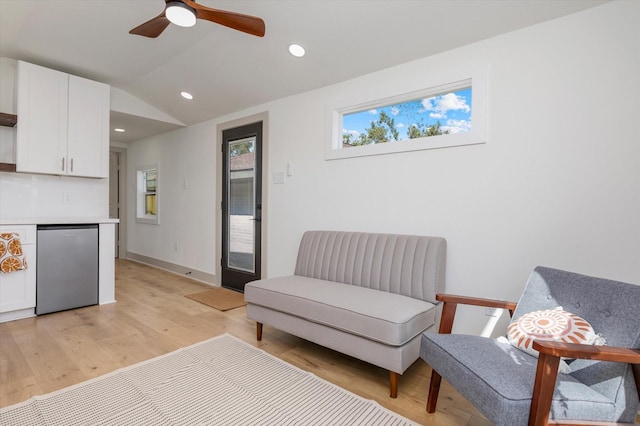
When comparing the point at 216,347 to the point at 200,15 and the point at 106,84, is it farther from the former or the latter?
the point at 106,84

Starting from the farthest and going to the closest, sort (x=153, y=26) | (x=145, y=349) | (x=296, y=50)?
(x=296, y=50)
(x=145, y=349)
(x=153, y=26)

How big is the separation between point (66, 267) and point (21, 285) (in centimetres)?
37

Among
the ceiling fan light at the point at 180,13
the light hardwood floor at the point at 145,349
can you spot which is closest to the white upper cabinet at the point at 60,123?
the light hardwood floor at the point at 145,349

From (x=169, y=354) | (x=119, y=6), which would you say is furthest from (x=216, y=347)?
(x=119, y=6)

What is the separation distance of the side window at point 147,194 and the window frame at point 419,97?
4.06 metres

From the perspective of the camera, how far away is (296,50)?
2852 mm

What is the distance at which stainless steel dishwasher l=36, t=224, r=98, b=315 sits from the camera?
10.5 ft

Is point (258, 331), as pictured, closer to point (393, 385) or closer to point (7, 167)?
point (393, 385)

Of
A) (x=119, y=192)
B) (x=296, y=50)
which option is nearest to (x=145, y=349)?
(x=296, y=50)

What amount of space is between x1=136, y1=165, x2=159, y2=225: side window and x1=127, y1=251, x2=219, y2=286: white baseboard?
72 cm

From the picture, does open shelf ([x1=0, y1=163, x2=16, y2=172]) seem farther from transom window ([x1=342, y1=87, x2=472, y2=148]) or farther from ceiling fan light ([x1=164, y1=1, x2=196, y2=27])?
transom window ([x1=342, y1=87, x2=472, y2=148])

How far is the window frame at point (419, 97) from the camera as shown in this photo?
7.59 feet

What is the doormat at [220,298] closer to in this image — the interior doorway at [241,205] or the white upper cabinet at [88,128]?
the interior doorway at [241,205]

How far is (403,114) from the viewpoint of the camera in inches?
110
